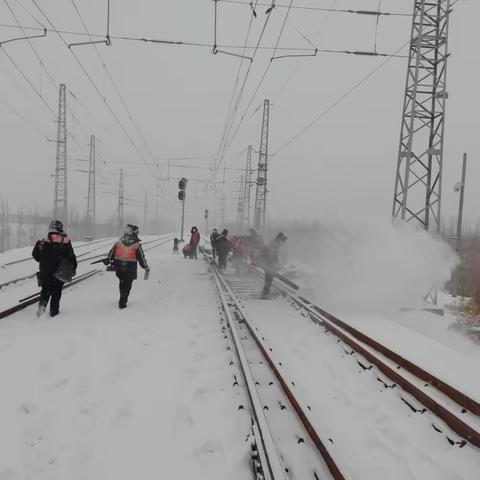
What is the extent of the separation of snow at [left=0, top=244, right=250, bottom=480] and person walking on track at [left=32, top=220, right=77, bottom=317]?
629 millimetres

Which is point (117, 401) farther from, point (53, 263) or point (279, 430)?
point (53, 263)

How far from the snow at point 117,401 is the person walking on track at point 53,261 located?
0.63 meters

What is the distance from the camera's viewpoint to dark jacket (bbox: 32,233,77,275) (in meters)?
7.68

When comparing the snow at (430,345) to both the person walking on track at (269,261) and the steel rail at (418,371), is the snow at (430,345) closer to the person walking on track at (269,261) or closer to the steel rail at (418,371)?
the steel rail at (418,371)

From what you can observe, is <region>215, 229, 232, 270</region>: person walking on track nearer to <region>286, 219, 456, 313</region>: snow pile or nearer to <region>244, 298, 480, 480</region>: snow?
<region>286, 219, 456, 313</region>: snow pile

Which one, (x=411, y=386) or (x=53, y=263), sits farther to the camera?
(x=53, y=263)

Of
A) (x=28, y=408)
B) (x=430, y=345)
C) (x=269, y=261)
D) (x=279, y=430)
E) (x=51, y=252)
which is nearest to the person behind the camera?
A: (x=279, y=430)

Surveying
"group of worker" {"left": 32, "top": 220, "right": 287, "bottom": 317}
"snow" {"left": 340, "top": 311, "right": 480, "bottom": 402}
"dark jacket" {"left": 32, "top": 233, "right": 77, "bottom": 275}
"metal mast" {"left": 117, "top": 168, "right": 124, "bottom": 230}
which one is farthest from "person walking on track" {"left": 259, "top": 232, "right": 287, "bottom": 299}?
"metal mast" {"left": 117, "top": 168, "right": 124, "bottom": 230}

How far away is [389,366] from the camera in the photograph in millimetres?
5582

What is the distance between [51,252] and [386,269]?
891 cm

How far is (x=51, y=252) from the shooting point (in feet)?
25.3

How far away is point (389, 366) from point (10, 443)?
450cm

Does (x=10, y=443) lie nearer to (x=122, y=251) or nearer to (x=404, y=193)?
(x=122, y=251)

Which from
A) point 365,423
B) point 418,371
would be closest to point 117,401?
point 365,423
